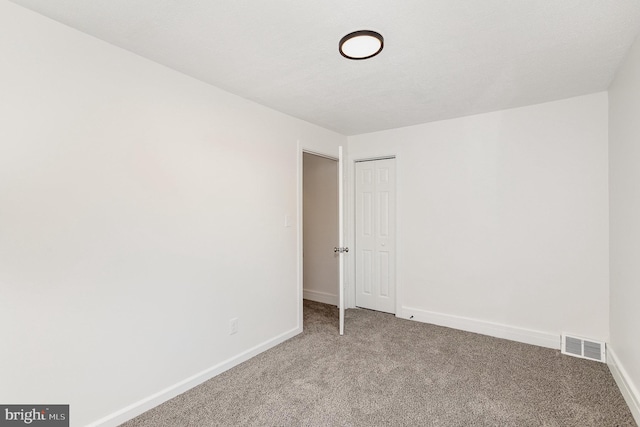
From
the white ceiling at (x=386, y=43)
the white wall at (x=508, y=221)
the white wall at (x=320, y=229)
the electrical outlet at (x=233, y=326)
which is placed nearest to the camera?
the white ceiling at (x=386, y=43)

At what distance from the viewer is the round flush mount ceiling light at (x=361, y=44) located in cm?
170

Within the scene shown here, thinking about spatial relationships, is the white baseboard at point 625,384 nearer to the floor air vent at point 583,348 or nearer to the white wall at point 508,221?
the floor air vent at point 583,348

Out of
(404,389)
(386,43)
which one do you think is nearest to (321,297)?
(404,389)

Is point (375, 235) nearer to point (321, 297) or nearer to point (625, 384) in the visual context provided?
point (321, 297)

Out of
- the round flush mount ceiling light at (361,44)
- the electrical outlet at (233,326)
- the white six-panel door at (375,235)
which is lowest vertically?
the electrical outlet at (233,326)

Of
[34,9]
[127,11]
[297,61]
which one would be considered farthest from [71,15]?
[297,61]

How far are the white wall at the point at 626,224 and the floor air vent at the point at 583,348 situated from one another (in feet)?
0.42

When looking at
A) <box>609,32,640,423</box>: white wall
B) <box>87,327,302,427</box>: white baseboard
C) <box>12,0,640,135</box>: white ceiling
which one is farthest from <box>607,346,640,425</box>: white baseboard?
<box>87,327,302,427</box>: white baseboard

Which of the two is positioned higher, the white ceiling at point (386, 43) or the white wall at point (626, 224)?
the white ceiling at point (386, 43)

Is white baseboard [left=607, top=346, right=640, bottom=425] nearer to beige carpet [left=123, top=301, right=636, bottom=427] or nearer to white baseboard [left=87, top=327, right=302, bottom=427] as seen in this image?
beige carpet [left=123, top=301, right=636, bottom=427]

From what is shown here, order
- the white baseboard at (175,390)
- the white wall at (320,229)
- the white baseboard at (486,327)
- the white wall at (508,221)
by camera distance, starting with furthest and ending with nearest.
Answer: the white wall at (320,229) → the white baseboard at (486,327) → the white wall at (508,221) → the white baseboard at (175,390)

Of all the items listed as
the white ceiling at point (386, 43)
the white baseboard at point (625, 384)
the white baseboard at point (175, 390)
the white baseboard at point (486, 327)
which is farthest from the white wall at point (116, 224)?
the white baseboard at point (625, 384)

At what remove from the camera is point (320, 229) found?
4461mm

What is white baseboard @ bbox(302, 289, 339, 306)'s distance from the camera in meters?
4.37
